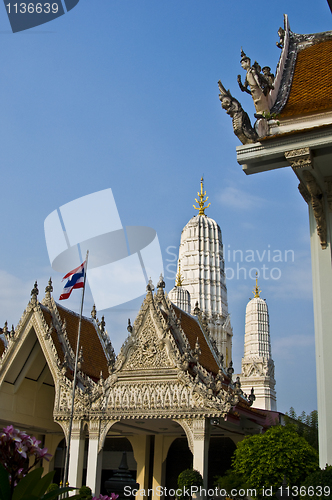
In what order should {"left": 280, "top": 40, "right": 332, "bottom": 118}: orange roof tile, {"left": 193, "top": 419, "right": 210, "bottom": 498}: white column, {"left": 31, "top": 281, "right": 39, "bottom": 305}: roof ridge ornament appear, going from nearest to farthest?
{"left": 280, "top": 40, "right": 332, "bottom": 118}: orange roof tile
{"left": 193, "top": 419, "right": 210, "bottom": 498}: white column
{"left": 31, "top": 281, "right": 39, "bottom": 305}: roof ridge ornament

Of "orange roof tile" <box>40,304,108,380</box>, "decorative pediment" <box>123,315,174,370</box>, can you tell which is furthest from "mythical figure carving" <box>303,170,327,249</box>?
"orange roof tile" <box>40,304,108,380</box>

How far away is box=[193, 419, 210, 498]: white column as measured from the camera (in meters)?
18.1

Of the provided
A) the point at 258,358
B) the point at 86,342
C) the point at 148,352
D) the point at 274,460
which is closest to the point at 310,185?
the point at 274,460

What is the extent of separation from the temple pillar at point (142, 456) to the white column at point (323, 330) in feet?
48.3

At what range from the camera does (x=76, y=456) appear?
2044 cm

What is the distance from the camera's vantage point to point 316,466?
621 inches

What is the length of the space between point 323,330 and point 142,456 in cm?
1536

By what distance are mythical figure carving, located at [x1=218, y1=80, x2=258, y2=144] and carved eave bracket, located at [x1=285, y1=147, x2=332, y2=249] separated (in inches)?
31.2

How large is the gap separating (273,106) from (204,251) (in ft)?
156

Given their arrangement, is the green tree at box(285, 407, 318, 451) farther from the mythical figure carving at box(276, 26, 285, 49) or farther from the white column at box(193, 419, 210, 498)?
the mythical figure carving at box(276, 26, 285, 49)

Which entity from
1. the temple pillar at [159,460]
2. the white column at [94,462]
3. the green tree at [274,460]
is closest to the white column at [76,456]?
the white column at [94,462]

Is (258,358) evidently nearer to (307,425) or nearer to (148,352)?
(307,425)

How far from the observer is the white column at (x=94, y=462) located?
64.2 feet

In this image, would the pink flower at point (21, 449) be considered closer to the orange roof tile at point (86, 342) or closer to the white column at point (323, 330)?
the white column at point (323, 330)
